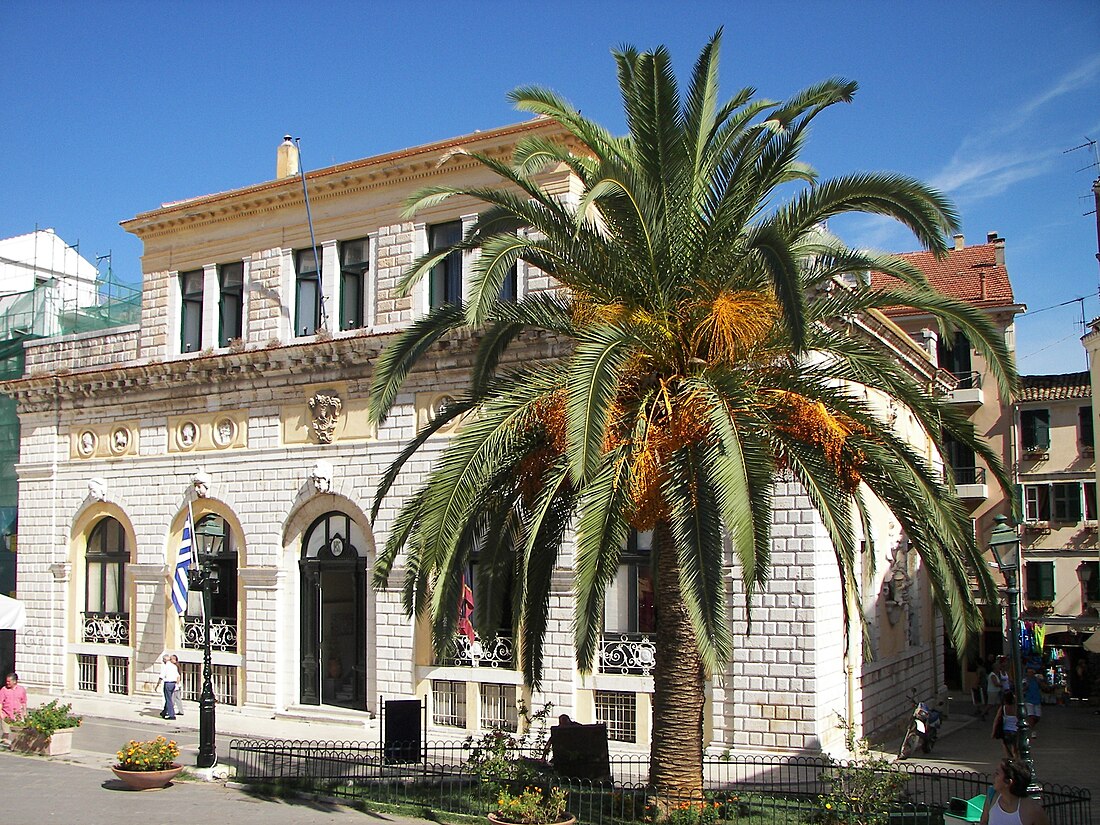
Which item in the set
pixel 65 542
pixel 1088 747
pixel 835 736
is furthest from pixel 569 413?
pixel 65 542

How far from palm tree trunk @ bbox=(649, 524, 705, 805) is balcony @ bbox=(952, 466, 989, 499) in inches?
978

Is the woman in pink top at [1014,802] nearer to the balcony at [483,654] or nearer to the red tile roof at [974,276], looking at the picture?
the balcony at [483,654]

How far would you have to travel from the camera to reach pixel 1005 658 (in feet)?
91.9

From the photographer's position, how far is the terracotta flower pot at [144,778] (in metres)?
16.1

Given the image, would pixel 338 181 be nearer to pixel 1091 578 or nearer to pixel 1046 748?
pixel 1046 748

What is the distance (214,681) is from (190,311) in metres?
9.08

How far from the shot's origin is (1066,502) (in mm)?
40812

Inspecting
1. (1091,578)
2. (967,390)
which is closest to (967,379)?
(967,390)

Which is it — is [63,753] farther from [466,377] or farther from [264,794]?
[466,377]

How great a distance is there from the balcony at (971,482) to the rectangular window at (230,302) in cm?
2343

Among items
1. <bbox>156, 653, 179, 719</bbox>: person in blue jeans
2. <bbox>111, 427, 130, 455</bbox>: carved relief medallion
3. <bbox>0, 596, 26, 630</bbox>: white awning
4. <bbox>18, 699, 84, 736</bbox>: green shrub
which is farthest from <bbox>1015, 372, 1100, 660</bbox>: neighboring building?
<bbox>0, 596, 26, 630</bbox>: white awning

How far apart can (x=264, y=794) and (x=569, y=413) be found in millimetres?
9182

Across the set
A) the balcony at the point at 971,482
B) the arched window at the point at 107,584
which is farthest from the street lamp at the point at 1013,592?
the balcony at the point at 971,482

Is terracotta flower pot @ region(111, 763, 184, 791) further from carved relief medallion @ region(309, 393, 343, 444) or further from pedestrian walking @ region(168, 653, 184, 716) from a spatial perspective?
carved relief medallion @ region(309, 393, 343, 444)
